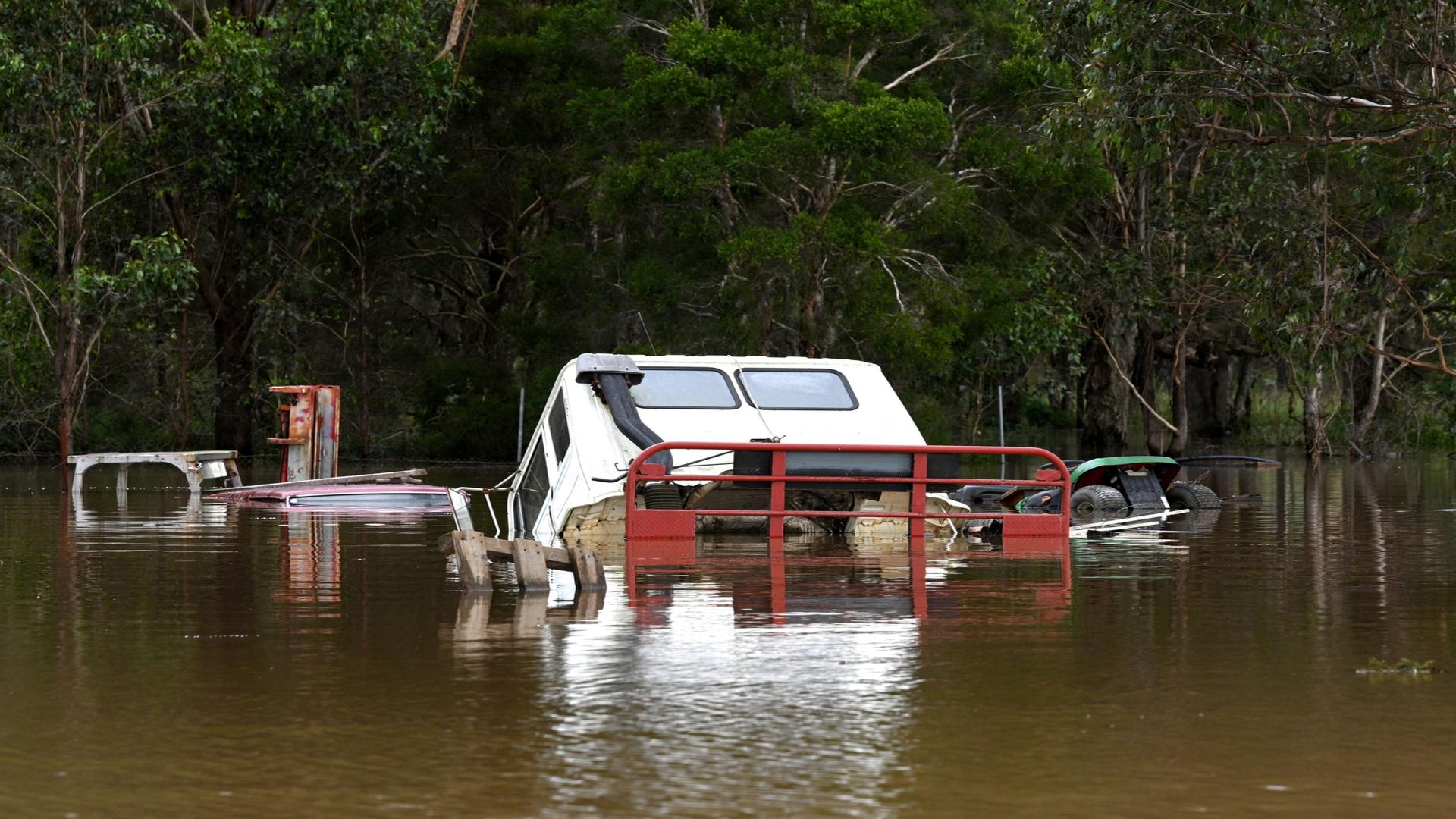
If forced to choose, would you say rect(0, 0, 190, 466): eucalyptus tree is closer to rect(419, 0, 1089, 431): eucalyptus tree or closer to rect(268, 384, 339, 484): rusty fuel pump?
rect(268, 384, 339, 484): rusty fuel pump

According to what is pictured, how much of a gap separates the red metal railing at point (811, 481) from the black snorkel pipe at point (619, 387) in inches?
35.0

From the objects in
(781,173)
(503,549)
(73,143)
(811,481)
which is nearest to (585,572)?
(503,549)

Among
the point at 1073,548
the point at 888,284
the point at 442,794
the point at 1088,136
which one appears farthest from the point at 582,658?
the point at 888,284

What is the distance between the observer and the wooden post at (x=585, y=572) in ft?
43.2

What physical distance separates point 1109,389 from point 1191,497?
95.4 feet

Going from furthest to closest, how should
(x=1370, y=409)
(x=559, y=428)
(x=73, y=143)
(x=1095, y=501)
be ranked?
(x=1370, y=409) < (x=73, y=143) < (x=1095, y=501) < (x=559, y=428)

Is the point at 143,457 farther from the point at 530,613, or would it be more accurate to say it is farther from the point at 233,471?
the point at 530,613

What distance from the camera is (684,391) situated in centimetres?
1962

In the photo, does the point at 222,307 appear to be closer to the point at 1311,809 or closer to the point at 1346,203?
the point at 1346,203

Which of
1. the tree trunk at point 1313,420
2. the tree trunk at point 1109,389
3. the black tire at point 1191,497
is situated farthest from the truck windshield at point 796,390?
the tree trunk at point 1109,389

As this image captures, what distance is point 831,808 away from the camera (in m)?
6.50

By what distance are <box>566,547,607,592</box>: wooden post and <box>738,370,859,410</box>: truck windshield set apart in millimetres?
6479

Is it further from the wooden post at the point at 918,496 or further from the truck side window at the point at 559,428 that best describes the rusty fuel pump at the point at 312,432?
the wooden post at the point at 918,496

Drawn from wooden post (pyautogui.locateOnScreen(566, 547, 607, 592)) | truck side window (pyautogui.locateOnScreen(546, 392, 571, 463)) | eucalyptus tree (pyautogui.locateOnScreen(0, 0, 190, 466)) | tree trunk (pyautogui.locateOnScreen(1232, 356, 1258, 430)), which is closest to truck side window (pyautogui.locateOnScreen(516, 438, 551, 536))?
truck side window (pyautogui.locateOnScreen(546, 392, 571, 463))
